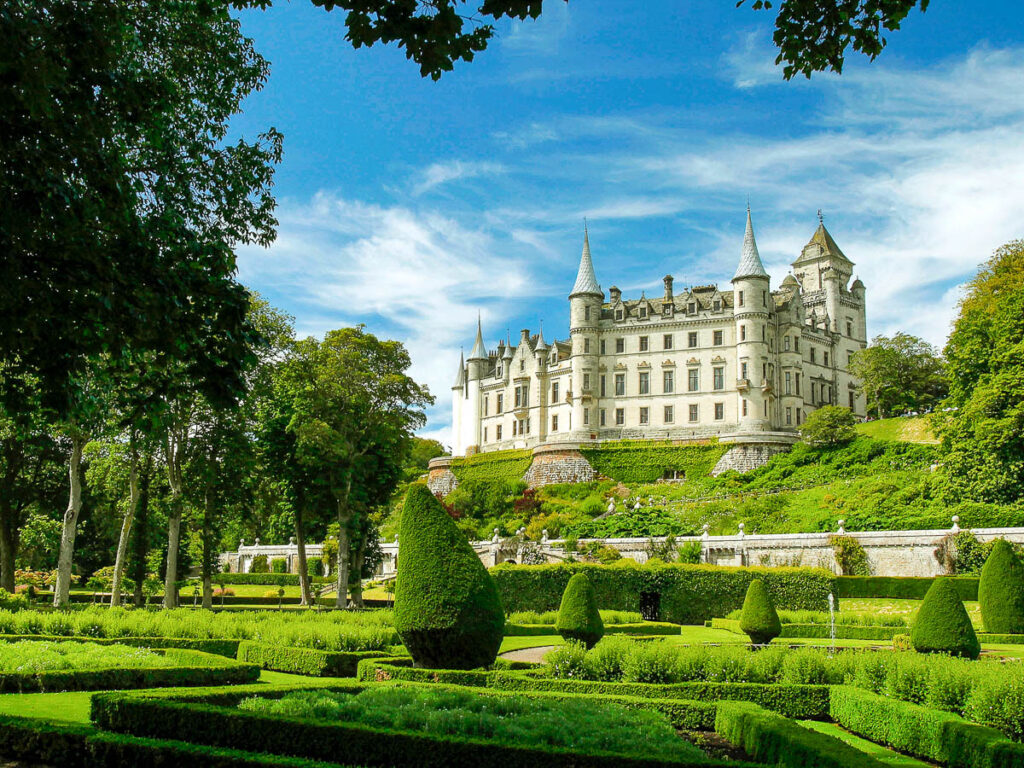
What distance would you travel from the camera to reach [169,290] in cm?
894

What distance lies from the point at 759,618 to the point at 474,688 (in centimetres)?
1120

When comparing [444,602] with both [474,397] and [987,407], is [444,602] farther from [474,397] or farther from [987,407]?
[474,397]

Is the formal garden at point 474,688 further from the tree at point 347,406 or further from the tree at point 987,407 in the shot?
the tree at point 987,407

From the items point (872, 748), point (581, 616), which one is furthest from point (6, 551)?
point (872, 748)

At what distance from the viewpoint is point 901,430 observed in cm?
5703

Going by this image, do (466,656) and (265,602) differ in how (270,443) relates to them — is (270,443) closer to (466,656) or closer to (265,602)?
(265,602)

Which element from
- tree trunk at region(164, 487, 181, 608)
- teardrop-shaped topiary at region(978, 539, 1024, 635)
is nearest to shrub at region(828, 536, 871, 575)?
teardrop-shaped topiary at region(978, 539, 1024, 635)

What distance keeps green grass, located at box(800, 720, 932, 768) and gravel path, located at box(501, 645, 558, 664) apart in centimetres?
711

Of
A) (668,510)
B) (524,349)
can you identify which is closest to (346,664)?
(668,510)

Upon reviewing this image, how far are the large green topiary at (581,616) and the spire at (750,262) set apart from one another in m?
54.8

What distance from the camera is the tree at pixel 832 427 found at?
192 feet

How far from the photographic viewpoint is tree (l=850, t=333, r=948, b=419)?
6538cm

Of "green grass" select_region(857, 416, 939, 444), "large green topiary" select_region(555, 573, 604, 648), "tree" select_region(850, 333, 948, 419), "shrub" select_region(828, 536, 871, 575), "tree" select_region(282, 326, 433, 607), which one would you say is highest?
"tree" select_region(850, 333, 948, 419)

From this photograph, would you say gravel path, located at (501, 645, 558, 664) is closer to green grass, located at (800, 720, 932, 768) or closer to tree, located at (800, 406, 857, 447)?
green grass, located at (800, 720, 932, 768)
